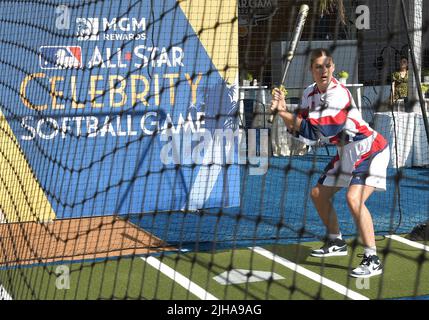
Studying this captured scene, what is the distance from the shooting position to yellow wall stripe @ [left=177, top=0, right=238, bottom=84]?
22.2ft

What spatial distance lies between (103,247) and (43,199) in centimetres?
100

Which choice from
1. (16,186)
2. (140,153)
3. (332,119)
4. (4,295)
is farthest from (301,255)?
(16,186)

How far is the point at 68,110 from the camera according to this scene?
6.58m

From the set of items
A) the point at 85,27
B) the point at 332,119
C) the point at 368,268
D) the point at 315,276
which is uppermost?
the point at 85,27

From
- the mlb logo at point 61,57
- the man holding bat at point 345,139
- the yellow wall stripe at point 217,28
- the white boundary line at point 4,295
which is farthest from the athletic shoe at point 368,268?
the mlb logo at point 61,57

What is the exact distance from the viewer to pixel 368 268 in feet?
16.3

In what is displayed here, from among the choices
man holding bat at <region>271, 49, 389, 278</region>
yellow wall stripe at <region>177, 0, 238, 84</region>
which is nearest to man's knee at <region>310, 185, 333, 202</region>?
man holding bat at <region>271, 49, 389, 278</region>

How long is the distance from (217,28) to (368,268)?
282cm

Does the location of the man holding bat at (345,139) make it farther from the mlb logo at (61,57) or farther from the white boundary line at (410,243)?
the mlb logo at (61,57)

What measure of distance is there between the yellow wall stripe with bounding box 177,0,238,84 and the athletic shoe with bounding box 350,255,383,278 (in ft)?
7.85

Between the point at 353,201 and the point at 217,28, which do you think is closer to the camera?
the point at 353,201

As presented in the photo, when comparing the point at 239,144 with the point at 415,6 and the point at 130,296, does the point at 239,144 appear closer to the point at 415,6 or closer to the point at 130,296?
the point at 130,296

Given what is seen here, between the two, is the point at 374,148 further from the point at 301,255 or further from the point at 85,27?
the point at 85,27
